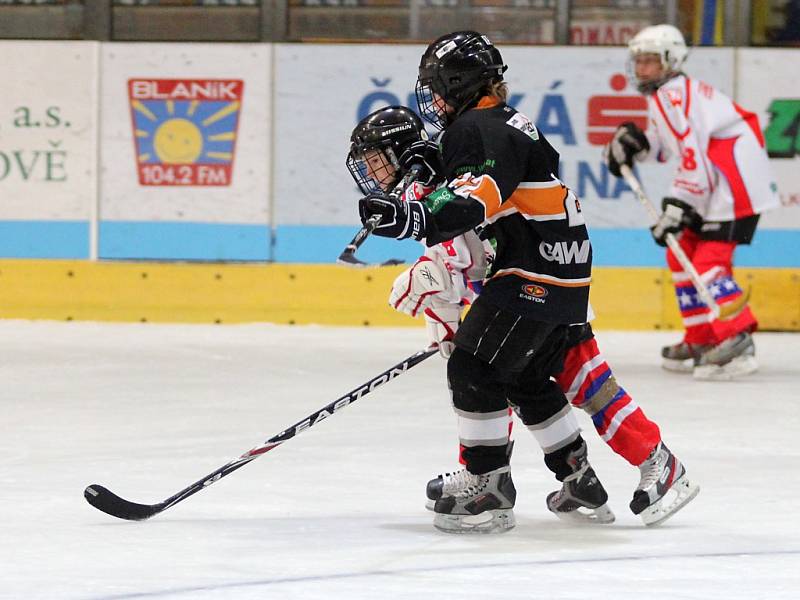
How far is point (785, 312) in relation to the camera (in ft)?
24.5

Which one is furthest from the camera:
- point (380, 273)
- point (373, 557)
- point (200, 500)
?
point (380, 273)

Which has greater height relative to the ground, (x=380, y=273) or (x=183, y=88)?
(x=183, y=88)

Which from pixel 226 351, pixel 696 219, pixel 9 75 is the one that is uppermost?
pixel 9 75

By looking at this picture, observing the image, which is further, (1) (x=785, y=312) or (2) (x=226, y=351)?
(1) (x=785, y=312)

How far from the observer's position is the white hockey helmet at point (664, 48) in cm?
643

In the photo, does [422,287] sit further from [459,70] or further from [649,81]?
[649,81]

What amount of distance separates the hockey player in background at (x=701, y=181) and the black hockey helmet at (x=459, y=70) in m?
3.01

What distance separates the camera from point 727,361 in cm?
618

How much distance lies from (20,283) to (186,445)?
310cm

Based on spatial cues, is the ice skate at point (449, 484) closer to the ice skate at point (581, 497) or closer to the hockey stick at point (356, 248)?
the ice skate at point (581, 497)

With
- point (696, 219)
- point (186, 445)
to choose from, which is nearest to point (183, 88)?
point (696, 219)

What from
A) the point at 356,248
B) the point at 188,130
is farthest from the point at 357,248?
the point at 188,130

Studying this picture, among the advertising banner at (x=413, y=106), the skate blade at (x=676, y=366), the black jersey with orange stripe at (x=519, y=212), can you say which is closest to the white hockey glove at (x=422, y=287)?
the black jersey with orange stripe at (x=519, y=212)

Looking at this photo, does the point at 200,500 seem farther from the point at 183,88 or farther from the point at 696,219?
the point at 183,88
